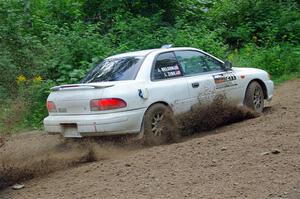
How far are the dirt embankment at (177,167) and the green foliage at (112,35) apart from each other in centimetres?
105

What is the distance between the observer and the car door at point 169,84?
8.02 m

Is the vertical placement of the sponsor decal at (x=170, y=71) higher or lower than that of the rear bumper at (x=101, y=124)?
higher

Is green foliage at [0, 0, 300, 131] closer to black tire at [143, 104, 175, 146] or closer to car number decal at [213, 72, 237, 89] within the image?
black tire at [143, 104, 175, 146]

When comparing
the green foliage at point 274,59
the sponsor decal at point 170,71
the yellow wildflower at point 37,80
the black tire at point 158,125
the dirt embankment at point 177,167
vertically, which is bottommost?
the dirt embankment at point 177,167

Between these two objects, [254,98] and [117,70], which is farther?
[254,98]

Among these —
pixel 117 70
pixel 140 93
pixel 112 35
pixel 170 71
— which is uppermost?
pixel 112 35

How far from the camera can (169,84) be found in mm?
8234

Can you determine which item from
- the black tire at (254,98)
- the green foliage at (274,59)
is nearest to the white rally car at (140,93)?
the black tire at (254,98)

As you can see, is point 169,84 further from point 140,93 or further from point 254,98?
point 254,98

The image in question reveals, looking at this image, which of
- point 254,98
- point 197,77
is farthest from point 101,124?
point 254,98

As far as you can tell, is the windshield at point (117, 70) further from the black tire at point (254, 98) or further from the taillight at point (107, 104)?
the black tire at point (254, 98)

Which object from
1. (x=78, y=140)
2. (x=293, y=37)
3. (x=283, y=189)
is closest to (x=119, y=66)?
(x=78, y=140)

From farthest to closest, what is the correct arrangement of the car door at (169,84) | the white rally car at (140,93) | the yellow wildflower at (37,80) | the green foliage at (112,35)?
the green foliage at (112,35) → the yellow wildflower at (37,80) → the car door at (169,84) → the white rally car at (140,93)

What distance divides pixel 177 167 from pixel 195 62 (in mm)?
3200
